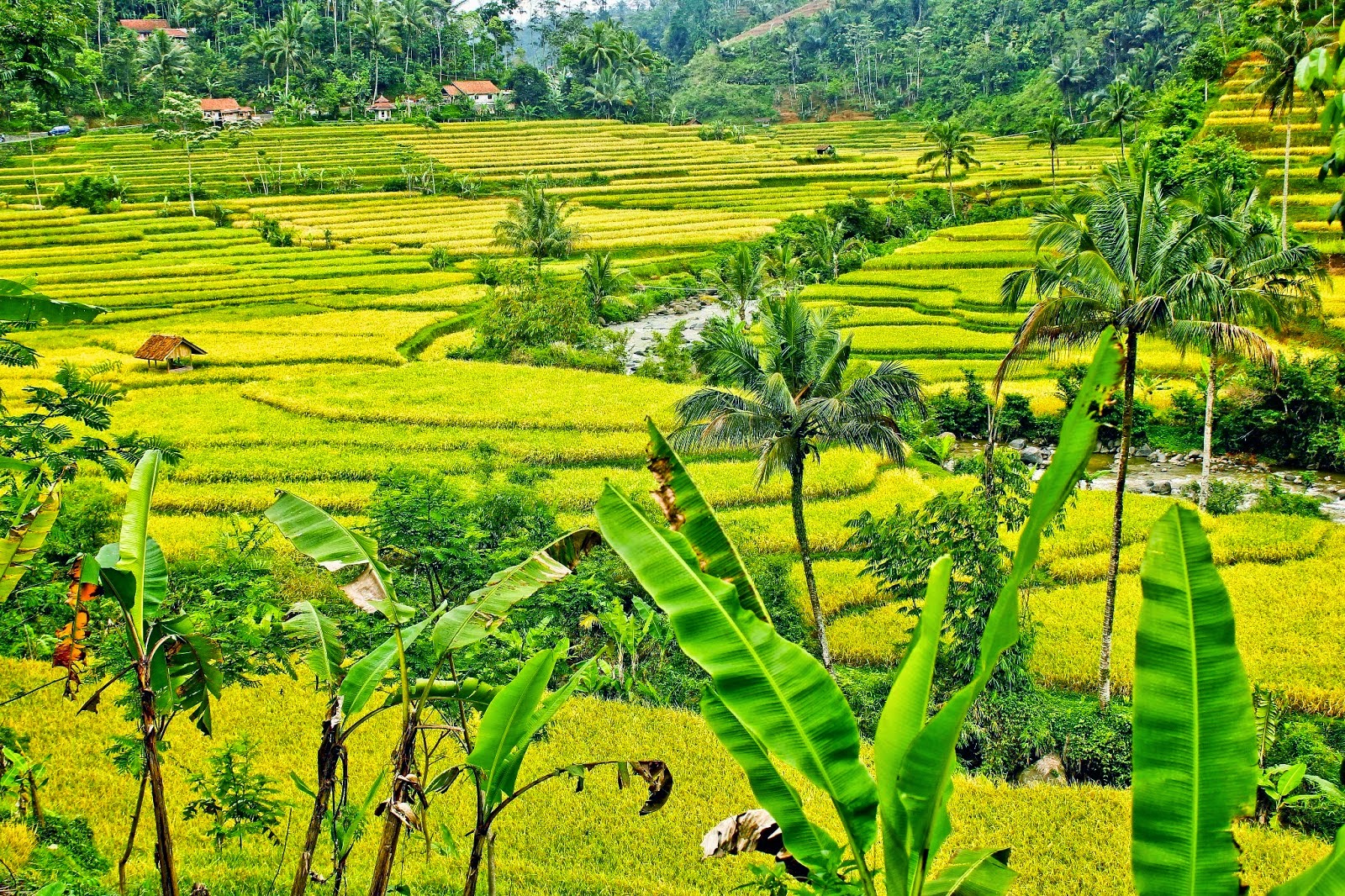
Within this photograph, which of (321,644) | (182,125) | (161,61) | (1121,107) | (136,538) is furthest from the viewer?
(161,61)

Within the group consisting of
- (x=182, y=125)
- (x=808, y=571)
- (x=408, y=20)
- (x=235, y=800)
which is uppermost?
(x=408, y=20)

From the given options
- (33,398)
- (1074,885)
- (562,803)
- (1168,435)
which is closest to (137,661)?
(562,803)

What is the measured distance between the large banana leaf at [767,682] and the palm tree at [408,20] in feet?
201

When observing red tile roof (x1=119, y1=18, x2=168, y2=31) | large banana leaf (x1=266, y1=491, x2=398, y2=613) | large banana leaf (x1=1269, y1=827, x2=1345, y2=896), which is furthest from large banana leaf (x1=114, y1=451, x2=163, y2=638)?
red tile roof (x1=119, y1=18, x2=168, y2=31)

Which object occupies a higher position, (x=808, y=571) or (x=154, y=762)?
(x=154, y=762)

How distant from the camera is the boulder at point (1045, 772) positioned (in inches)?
284

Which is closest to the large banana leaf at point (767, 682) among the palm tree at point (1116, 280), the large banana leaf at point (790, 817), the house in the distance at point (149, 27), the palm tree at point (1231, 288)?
the large banana leaf at point (790, 817)

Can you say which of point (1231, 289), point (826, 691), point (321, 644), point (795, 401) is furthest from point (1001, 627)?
point (1231, 289)

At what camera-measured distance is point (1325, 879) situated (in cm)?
183

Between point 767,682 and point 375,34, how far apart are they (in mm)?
59982

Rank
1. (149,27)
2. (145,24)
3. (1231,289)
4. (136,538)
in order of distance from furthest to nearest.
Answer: (145,24), (149,27), (1231,289), (136,538)

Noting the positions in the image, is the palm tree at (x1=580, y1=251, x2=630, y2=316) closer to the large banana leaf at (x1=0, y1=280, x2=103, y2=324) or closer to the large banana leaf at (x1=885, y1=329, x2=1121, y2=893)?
the large banana leaf at (x1=0, y1=280, x2=103, y2=324)

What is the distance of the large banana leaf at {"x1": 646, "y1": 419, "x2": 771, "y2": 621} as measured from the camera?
9.20 feet

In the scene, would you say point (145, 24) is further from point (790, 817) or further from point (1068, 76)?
point (790, 817)
